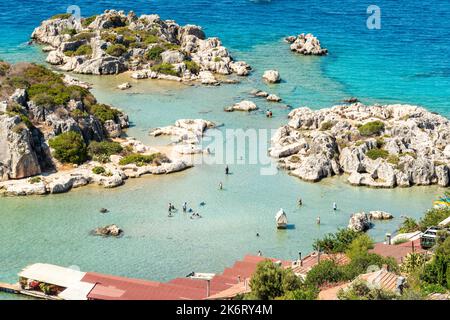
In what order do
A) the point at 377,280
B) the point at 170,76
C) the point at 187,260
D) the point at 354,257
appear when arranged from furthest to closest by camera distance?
the point at 170,76
the point at 187,260
the point at 354,257
the point at 377,280

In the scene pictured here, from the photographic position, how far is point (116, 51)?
10600cm

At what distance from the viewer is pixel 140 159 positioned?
72.2 metres

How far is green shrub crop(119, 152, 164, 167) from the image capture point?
71750 mm

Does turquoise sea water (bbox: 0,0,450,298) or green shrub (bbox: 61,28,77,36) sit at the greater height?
green shrub (bbox: 61,28,77,36)

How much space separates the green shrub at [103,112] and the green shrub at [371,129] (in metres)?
24.4

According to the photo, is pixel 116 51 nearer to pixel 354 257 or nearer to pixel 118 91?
pixel 118 91

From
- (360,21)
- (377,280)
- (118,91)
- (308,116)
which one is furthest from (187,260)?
(360,21)

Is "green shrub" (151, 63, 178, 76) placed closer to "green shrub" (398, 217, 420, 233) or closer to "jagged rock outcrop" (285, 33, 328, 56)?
"jagged rock outcrop" (285, 33, 328, 56)

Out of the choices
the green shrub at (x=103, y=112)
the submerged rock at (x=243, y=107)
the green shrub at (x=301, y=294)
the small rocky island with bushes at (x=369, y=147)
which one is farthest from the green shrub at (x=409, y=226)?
the green shrub at (x=103, y=112)

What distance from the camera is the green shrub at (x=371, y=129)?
77500 mm

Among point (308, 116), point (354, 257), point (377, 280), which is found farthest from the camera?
point (308, 116)

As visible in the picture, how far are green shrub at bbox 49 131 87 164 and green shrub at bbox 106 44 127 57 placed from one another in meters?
34.4

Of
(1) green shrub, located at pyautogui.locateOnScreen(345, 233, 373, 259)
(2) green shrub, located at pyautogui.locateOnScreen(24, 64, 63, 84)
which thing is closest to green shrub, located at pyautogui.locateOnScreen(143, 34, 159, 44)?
(2) green shrub, located at pyautogui.locateOnScreen(24, 64, 63, 84)

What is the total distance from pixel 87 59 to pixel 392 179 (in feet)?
165
